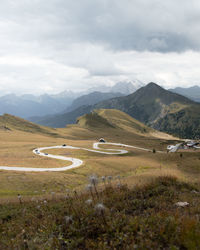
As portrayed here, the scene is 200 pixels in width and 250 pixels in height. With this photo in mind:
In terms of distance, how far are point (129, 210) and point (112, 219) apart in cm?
153

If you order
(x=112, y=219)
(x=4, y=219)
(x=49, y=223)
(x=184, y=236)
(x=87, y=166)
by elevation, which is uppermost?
(x=184, y=236)

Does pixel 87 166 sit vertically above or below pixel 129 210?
Result: below

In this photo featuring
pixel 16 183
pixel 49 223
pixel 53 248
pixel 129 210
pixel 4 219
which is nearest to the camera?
pixel 53 248

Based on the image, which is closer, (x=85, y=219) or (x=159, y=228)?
(x=159, y=228)

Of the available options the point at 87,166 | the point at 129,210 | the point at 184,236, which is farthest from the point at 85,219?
the point at 87,166

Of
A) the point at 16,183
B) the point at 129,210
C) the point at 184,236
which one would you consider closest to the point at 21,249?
the point at 129,210

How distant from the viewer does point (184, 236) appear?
534 cm

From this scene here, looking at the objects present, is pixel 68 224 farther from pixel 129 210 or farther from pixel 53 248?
pixel 129 210

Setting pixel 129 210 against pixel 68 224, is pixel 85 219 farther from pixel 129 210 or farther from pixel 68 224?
pixel 129 210

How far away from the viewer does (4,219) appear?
1052 centimetres

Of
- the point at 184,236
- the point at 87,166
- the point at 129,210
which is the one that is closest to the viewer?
the point at 184,236

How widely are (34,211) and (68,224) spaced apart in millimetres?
4493

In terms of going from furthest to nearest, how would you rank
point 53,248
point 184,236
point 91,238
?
1. point 91,238
2. point 53,248
3. point 184,236

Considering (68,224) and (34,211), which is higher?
(68,224)
